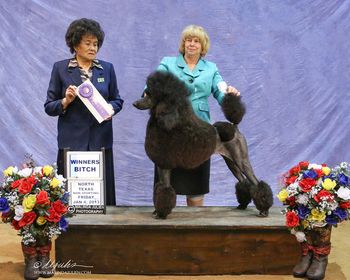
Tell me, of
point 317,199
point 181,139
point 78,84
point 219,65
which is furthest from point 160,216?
point 219,65

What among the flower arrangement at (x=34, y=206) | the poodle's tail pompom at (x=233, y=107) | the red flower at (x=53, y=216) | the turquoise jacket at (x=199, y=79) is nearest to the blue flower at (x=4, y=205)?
the flower arrangement at (x=34, y=206)

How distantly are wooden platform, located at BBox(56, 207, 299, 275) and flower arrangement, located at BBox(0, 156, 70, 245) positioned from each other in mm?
182

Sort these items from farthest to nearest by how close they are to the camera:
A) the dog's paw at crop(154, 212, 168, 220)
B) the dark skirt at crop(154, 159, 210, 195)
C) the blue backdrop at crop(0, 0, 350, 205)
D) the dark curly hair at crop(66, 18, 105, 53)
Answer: the blue backdrop at crop(0, 0, 350, 205), the dark skirt at crop(154, 159, 210, 195), the dark curly hair at crop(66, 18, 105, 53), the dog's paw at crop(154, 212, 168, 220)

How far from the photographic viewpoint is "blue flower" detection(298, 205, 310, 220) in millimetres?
2977

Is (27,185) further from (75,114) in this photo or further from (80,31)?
(80,31)

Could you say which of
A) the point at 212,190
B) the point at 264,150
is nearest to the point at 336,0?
the point at 264,150

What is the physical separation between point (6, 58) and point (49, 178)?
243 centimetres

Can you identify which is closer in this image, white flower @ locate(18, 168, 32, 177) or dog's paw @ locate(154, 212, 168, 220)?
white flower @ locate(18, 168, 32, 177)

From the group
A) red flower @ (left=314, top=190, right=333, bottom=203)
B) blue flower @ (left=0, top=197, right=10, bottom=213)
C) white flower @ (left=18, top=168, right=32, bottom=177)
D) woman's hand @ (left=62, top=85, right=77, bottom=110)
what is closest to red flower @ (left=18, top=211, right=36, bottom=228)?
blue flower @ (left=0, top=197, right=10, bottom=213)

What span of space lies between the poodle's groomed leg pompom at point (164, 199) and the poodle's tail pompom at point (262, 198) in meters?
0.55

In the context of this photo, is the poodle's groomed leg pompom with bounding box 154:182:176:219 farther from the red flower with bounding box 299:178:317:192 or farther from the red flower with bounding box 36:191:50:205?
the red flower with bounding box 299:178:317:192

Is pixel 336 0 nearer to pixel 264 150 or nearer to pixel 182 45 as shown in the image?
pixel 264 150

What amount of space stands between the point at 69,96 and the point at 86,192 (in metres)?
0.62

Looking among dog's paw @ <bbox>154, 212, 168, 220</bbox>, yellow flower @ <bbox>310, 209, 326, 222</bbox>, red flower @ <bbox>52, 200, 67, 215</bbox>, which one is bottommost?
dog's paw @ <bbox>154, 212, 168, 220</bbox>
